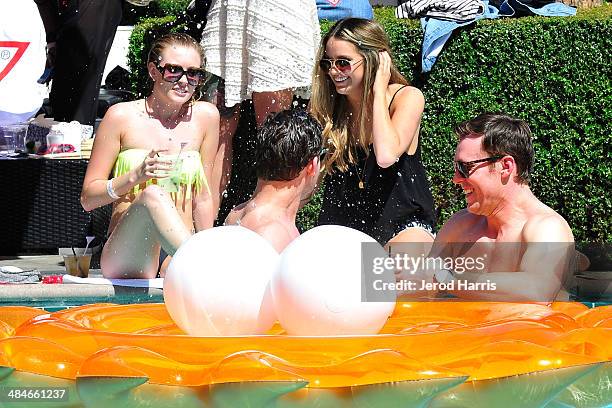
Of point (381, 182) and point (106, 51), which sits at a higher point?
point (106, 51)

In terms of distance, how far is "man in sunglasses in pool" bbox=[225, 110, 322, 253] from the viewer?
178 inches

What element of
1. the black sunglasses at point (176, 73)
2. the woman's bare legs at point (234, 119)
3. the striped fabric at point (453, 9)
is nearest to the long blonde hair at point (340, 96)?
the black sunglasses at point (176, 73)

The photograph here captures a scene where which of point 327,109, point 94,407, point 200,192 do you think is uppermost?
point 327,109

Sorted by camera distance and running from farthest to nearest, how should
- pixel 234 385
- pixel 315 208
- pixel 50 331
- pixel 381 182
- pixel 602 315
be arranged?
1. pixel 315 208
2. pixel 381 182
3. pixel 602 315
4. pixel 50 331
5. pixel 234 385

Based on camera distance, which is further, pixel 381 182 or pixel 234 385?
pixel 381 182

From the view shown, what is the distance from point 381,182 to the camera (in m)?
5.46

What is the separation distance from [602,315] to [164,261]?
2.45 meters

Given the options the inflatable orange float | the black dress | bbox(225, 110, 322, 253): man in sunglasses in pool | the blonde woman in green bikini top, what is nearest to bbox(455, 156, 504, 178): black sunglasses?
bbox(225, 110, 322, 253): man in sunglasses in pool

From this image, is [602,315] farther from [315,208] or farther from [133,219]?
[315,208]

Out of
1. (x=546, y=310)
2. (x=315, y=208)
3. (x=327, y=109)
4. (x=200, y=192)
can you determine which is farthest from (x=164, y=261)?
(x=546, y=310)

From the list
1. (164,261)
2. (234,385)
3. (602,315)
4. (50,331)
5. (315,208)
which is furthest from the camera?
(315,208)

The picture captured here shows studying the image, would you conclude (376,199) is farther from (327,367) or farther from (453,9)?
(453,9)

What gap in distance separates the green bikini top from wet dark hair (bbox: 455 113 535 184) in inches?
72.7

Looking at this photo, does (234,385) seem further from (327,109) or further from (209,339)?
(327,109)
